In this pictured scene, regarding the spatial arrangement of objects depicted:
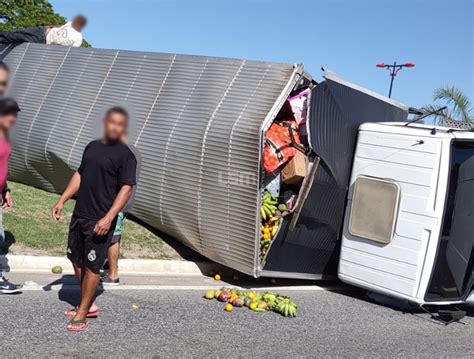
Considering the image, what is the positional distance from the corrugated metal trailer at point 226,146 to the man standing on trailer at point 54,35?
2082mm

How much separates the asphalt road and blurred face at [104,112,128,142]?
161cm

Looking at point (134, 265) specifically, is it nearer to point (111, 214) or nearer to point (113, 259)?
point (113, 259)

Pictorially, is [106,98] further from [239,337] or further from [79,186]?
[239,337]

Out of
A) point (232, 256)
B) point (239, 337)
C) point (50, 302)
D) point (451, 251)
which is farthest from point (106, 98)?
point (451, 251)

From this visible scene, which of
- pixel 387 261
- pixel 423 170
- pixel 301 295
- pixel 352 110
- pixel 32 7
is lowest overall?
pixel 301 295

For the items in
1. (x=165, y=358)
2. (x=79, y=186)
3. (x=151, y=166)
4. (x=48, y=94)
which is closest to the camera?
(x=165, y=358)

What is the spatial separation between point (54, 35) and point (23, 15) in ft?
87.1

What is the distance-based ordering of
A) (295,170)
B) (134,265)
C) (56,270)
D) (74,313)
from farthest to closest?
(134,265)
(295,170)
(56,270)
(74,313)

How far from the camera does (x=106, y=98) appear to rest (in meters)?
7.89

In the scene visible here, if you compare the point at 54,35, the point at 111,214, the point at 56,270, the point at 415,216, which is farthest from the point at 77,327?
the point at 54,35

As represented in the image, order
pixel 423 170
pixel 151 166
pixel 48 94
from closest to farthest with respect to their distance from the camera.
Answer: pixel 423 170 < pixel 151 166 < pixel 48 94

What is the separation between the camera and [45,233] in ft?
23.1

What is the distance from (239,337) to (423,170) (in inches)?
108

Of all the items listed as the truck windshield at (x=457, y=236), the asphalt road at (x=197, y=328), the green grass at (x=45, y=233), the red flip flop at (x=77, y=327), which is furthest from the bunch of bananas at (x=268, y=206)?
the red flip flop at (x=77, y=327)
